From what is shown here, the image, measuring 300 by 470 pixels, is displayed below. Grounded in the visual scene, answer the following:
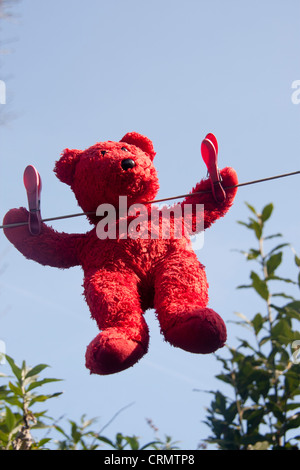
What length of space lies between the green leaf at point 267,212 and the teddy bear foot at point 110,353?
1.68m

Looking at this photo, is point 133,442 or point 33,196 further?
point 133,442

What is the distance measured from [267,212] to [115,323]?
164 centimetres

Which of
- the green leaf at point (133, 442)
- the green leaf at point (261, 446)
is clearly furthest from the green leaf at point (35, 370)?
the green leaf at point (261, 446)

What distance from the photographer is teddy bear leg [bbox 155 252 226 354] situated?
1.61 m

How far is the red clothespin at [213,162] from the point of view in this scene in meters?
2.02

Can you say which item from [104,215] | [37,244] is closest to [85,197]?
[104,215]

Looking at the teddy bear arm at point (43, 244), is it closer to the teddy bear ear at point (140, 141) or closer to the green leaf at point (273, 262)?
the teddy bear ear at point (140, 141)

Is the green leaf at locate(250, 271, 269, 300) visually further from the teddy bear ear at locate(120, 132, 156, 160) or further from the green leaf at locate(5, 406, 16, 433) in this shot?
the green leaf at locate(5, 406, 16, 433)

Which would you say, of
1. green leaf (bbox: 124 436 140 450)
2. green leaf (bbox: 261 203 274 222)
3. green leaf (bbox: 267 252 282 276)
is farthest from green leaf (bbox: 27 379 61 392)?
green leaf (bbox: 261 203 274 222)

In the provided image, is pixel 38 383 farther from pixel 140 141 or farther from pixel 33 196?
pixel 140 141

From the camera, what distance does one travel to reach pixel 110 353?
5.15ft

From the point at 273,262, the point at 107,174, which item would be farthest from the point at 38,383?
the point at 273,262

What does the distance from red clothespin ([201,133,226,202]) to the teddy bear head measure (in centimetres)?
19
